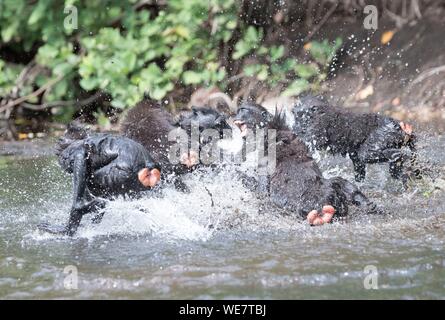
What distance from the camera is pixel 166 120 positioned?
6.75m

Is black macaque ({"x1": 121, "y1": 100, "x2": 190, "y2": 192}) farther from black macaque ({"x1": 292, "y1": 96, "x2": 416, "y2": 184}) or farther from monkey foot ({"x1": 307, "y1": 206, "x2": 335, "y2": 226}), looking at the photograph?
black macaque ({"x1": 292, "y1": 96, "x2": 416, "y2": 184})

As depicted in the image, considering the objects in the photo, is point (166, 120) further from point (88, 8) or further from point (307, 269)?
point (88, 8)

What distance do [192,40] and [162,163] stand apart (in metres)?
5.00

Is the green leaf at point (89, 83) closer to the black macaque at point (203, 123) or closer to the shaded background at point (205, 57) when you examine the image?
the shaded background at point (205, 57)

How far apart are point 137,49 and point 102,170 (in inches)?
205

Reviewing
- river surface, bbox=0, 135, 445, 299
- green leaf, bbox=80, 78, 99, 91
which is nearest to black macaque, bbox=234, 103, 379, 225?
river surface, bbox=0, 135, 445, 299

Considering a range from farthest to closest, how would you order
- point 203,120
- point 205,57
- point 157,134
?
1. point 205,57
2. point 203,120
3. point 157,134

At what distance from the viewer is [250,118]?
6.72 meters

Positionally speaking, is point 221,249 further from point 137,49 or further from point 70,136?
point 137,49

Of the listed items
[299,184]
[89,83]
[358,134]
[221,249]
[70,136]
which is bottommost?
[221,249]

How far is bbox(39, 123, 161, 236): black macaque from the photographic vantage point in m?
5.69

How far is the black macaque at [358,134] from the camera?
7.02 metres

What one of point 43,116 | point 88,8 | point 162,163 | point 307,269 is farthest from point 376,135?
point 43,116

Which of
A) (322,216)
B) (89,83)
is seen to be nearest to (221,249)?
(322,216)
